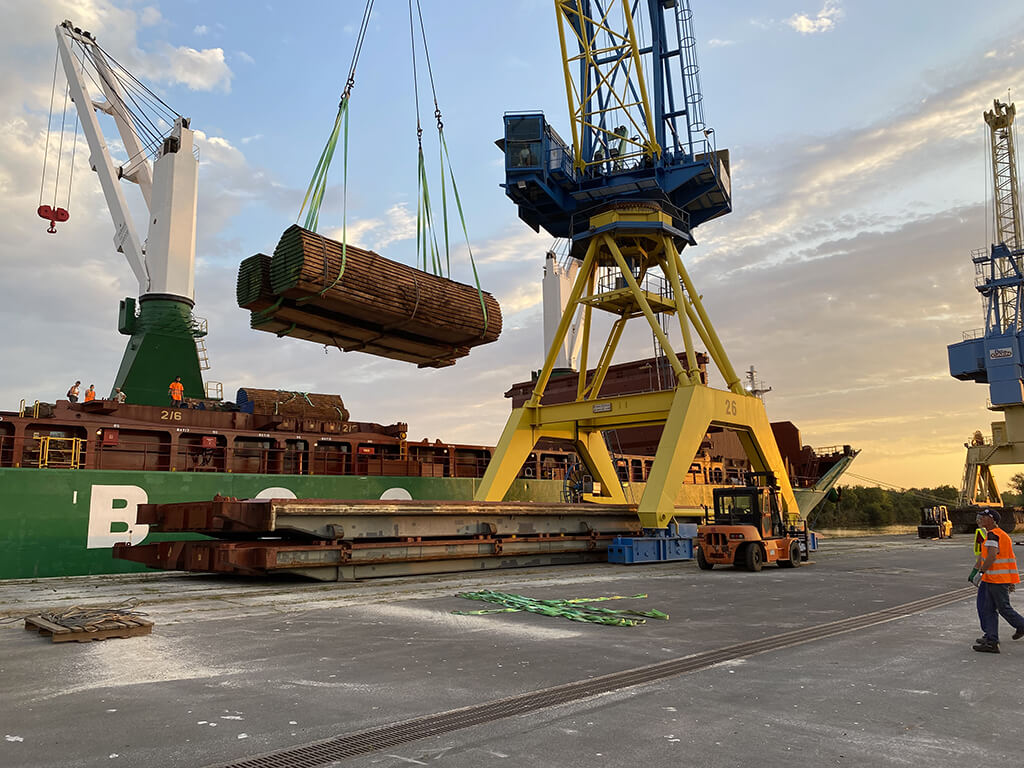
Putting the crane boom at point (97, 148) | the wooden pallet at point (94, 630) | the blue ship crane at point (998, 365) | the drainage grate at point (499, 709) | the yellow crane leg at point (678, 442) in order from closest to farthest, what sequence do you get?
the drainage grate at point (499, 709) < the wooden pallet at point (94, 630) < the yellow crane leg at point (678, 442) < the crane boom at point (97, 148) < the blue ship crane at point (998, 365)

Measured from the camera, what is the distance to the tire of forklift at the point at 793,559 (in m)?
16.6

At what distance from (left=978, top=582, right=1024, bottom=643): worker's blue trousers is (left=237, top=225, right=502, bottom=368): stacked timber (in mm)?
10719

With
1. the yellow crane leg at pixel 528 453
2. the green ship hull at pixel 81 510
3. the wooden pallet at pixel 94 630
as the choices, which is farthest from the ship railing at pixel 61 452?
the yellow crane leg at pixel 528 453

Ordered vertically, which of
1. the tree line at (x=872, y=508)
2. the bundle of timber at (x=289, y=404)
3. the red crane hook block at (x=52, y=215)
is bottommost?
the tree line at (x=872, y=508)

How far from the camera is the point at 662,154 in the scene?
21.6 m

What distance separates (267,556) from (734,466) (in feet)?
85.8

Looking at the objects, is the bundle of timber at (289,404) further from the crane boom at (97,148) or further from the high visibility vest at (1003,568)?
the high visibility vest at (1003,568)

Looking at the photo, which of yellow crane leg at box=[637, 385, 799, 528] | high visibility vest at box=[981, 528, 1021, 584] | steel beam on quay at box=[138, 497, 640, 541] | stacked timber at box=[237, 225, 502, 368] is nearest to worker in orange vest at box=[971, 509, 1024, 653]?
high visibility vest at box=[981, 528, 1021, 584]

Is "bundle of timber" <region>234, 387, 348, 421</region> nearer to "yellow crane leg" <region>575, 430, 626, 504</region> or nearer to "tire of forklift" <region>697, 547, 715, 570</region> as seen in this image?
"yellow crane leg" <region>575, 430, 626, 504</region>

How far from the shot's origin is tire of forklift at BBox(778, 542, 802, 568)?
16.6 m

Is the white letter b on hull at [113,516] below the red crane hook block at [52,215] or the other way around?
below

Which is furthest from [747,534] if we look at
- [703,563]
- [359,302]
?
[359,302]

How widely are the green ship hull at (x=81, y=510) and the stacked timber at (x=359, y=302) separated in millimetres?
4198

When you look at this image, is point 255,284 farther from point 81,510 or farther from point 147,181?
point 147,181
